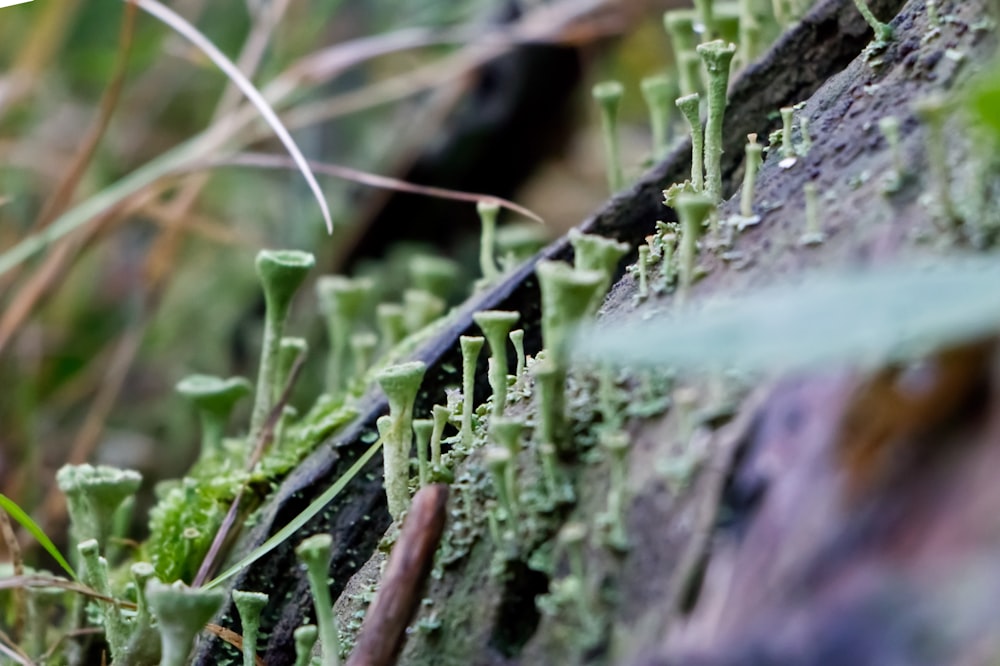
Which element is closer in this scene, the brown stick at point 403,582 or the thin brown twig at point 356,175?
the brown stick at point 403,582

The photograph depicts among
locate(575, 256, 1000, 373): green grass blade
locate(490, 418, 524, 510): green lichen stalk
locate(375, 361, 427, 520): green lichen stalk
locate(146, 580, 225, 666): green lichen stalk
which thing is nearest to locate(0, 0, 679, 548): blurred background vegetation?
locate(375, 361, 427, 520): green lichen stalk

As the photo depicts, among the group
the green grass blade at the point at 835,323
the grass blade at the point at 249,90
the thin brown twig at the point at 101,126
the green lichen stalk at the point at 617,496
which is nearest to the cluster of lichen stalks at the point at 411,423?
the green lichen stalk at the point at 617,496

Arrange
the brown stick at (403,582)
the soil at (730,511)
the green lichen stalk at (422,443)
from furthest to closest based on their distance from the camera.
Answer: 1. the green lichen stalk at (422,443)
2. the brown stick at (403,582)
3. the soil at (730,511)

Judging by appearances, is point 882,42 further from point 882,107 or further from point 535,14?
point 535,14

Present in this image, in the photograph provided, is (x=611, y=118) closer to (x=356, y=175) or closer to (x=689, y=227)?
(x=356, y=175)

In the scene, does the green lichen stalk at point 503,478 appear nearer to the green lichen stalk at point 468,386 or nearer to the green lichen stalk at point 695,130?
the green lichen stalk at point 468,386

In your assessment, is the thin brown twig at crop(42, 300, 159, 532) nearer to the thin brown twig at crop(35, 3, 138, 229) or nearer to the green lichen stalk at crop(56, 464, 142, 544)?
the thin brown twig at crop(35, 3, 138, 229)

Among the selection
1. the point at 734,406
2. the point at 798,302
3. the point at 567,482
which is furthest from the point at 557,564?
Result: the point at 798,302
